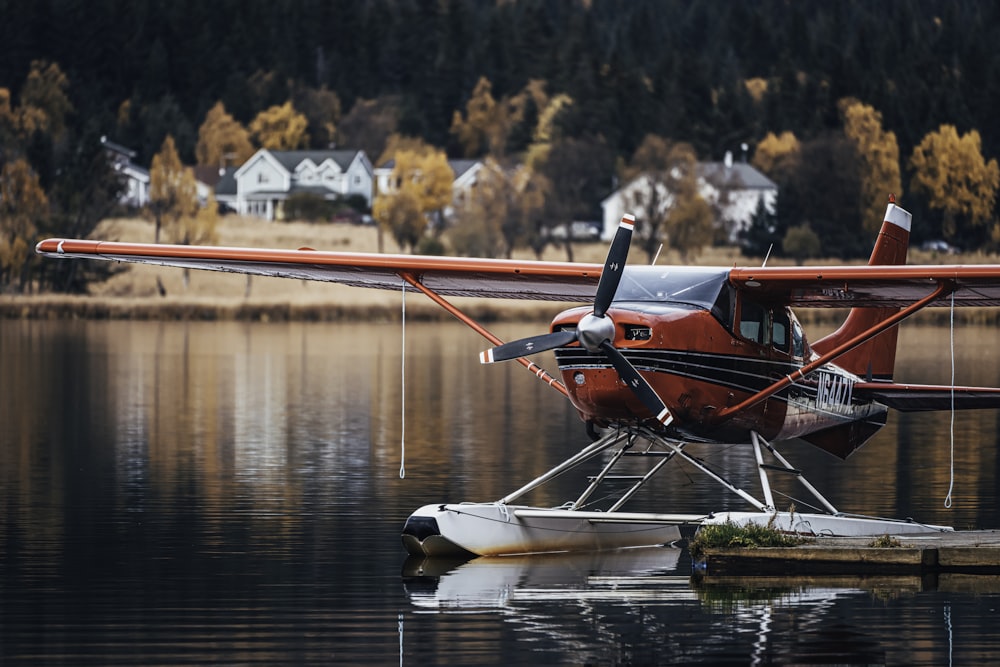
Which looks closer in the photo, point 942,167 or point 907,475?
point 907,475

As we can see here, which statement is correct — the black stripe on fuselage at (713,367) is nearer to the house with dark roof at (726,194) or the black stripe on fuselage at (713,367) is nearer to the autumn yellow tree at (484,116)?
the house with dark roof at (726,194)

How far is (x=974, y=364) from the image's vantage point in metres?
36.7

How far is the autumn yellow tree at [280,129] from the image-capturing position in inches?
5138

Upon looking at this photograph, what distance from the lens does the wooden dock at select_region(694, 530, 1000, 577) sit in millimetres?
11500

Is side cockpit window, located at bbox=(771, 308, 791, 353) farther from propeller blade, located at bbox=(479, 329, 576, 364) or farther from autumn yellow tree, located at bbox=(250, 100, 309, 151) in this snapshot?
autumn yellow tree, located at bbox=(250, 100, 309, 151)

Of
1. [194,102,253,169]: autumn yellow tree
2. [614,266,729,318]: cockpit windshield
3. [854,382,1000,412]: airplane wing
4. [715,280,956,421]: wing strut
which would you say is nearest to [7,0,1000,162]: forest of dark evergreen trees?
[194,102,253,169]: autumn yellow tree

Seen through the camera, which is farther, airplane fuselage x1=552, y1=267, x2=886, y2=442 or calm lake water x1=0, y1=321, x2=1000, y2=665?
airplane fuselage x1=552, y1=267, x2=886, y2=442

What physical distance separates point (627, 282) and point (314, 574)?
3.03 meters

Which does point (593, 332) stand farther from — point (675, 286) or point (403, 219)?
point (403, 219)

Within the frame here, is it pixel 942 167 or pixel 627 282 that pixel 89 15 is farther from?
pixel 627 282

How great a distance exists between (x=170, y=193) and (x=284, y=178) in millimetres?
39789

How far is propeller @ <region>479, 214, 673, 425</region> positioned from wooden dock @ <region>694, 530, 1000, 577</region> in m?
1.06

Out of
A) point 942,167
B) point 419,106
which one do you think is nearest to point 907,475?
point 942,167

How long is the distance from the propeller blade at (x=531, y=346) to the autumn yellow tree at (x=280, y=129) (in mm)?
120441
